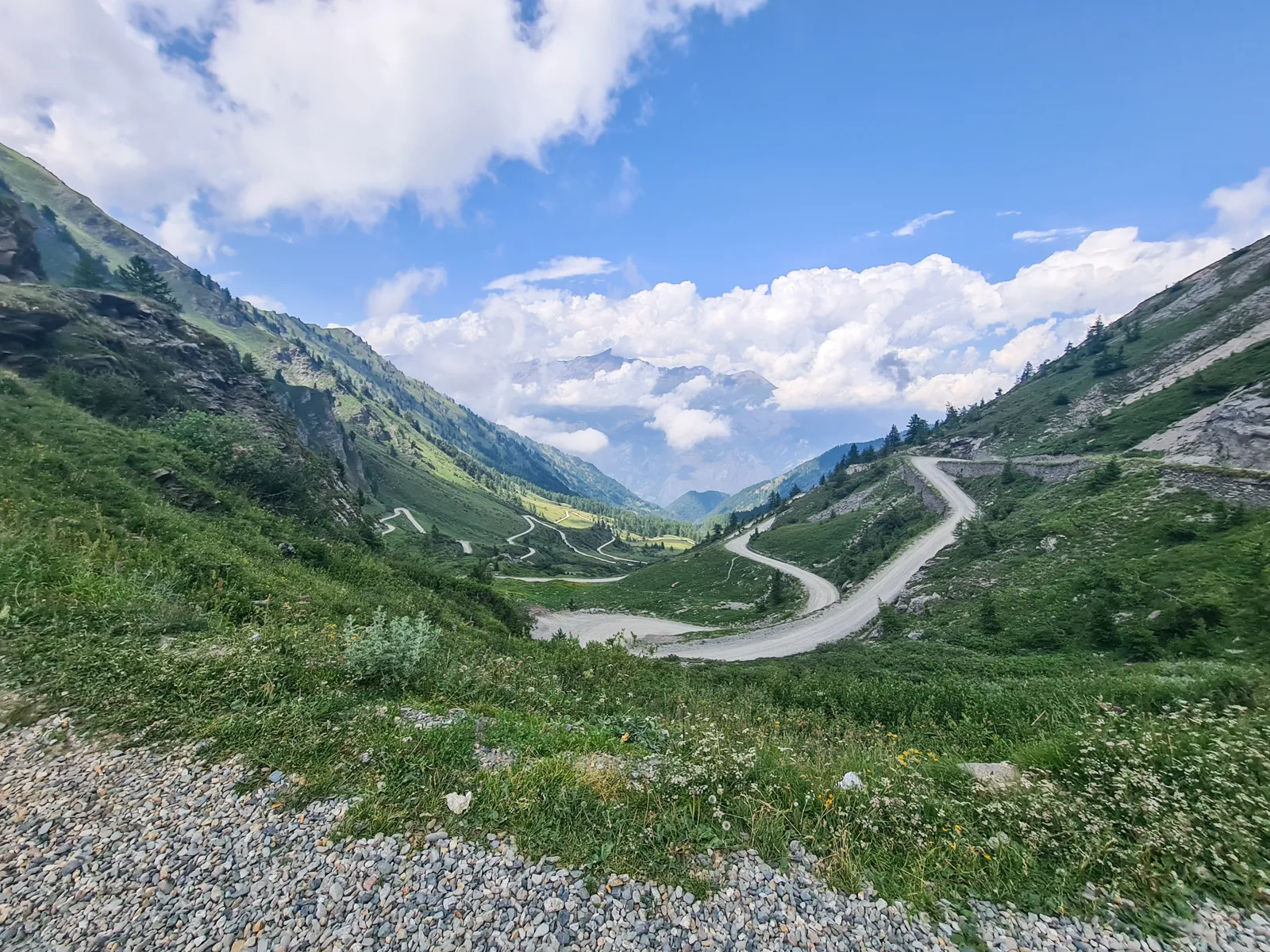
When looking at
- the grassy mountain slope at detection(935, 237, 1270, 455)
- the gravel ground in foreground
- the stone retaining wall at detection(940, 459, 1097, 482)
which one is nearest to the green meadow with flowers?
the gravel ground in foreground

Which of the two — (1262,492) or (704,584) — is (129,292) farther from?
(1262,492)

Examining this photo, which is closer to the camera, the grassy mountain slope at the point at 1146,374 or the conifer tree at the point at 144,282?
the grassy mountain slope at the point at 1146,374

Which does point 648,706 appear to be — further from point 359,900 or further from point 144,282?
point 144,282

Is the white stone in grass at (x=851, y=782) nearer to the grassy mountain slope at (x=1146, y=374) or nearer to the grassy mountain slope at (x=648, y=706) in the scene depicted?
the grassy mountain slope at (x=648, y=706)

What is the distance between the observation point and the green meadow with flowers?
5.56 metres

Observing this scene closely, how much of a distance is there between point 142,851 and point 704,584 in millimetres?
83653

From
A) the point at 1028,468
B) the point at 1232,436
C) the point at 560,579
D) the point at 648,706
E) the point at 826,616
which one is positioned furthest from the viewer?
the point at 560,579

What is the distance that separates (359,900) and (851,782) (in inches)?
254

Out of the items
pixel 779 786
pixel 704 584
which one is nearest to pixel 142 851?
pixel 779 786

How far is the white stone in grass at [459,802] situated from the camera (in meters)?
6.13

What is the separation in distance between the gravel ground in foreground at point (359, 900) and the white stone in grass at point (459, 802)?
0.44 m

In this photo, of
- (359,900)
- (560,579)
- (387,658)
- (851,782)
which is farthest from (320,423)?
(851,782)

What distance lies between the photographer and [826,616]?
1890 inches

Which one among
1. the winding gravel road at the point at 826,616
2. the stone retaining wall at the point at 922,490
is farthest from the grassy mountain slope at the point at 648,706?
the stone retaining wall at the point at 922,490
